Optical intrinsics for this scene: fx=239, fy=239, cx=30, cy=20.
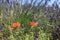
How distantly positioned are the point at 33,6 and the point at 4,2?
45 centimetres

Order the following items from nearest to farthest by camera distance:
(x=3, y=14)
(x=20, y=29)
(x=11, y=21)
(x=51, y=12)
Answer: (x=20, y=29), (x=11, y=21), (x=3, y=14), (x=51, y=12)

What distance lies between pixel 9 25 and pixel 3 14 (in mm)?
430

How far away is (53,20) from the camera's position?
354 centimetres

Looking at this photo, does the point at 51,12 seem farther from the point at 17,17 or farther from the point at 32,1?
the point at 17,17

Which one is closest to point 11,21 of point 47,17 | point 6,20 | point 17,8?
point 6,20

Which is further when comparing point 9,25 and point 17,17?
point 17,17

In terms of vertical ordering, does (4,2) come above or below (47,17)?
above

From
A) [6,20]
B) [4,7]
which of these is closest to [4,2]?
[4,7]

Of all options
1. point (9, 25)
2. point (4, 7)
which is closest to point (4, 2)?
point (4, 7)

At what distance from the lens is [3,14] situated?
3.45 m

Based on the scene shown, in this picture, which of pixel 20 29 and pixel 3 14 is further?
pixel 3 14

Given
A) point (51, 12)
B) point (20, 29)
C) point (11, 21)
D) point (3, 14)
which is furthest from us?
point (51, 12)

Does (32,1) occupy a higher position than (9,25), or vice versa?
(32,1)

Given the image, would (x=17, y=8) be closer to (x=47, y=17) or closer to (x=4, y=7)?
(x=4, y=7)
